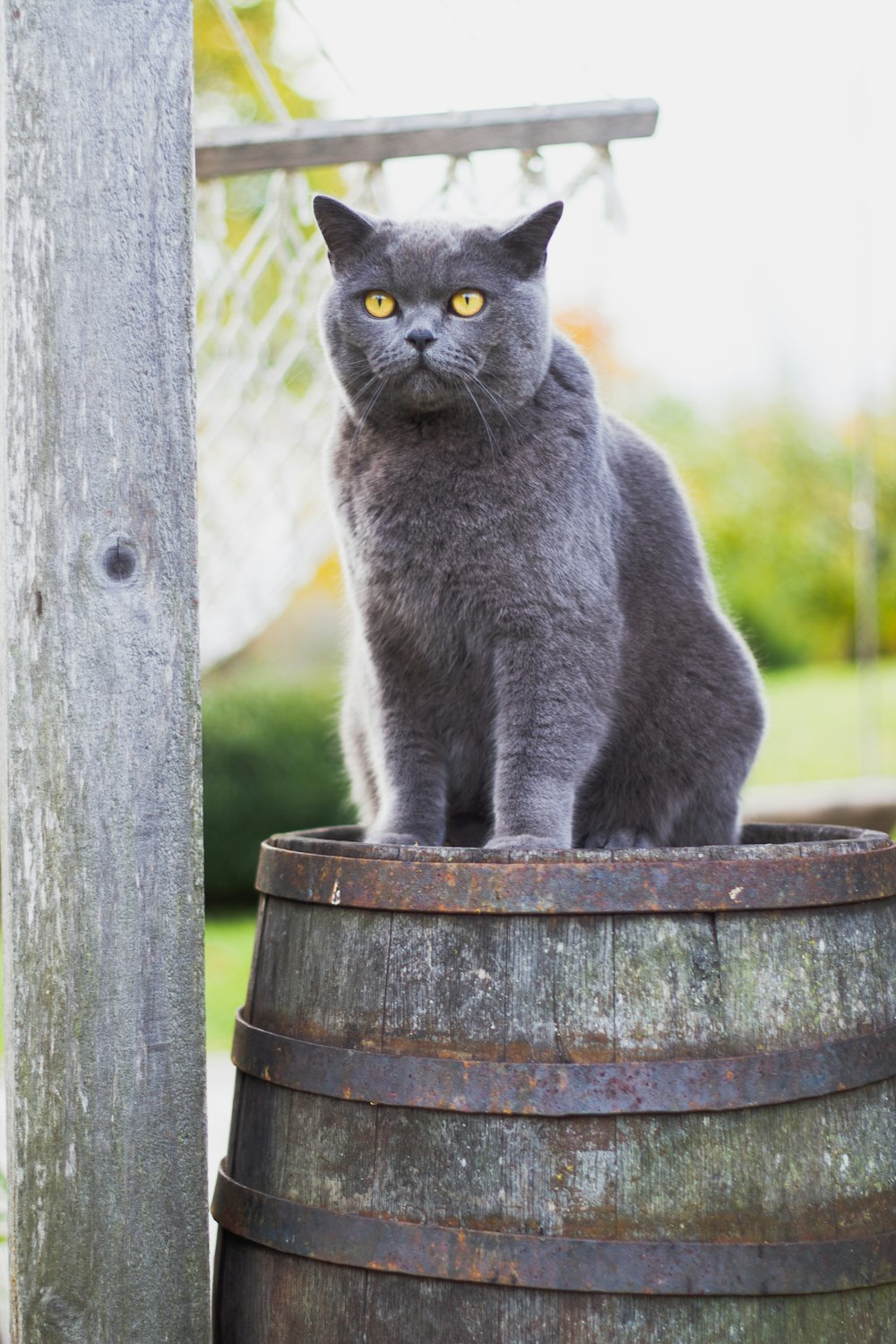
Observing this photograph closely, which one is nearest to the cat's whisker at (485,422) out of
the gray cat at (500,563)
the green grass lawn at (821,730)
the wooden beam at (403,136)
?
the gray cat at (500,563)

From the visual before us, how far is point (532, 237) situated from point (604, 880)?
78 centimetres

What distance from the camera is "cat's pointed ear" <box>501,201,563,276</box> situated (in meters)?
1.51

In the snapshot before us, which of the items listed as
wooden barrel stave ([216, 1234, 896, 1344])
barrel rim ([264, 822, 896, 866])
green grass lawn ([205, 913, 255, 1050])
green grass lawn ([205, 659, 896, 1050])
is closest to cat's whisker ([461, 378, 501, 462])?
barrel rim ([264, 822, 896, 866])

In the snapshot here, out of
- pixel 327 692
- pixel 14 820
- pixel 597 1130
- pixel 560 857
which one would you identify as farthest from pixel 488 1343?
pixel 327 692

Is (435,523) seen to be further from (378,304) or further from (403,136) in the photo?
(403,136)

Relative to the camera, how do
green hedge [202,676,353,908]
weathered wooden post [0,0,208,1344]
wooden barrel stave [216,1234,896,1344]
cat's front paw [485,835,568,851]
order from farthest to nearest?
green hedge [202,676,353,908]
cat's front paw [485,835,568,851]
weathered wooden post [0,0,208,1344]
wooden barrel stave [216,1234,896,1344]

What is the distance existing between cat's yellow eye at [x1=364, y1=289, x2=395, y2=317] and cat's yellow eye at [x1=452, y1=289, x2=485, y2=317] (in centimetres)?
8

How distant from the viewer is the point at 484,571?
152 cm

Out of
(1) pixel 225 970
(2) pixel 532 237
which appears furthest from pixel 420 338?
(1) pixel 225 970

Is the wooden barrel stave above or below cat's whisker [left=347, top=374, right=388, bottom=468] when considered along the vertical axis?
below

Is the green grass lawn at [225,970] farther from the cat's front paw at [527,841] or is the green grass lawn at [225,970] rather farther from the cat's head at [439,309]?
the cat's head at [439,309]

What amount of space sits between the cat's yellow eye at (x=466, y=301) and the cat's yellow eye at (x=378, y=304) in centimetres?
8

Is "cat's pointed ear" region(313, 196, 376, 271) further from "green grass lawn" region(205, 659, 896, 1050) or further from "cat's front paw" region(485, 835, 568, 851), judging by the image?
"green grass lawn" region(205, 659, 896, 1050)

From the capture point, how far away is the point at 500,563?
4.97 ft
